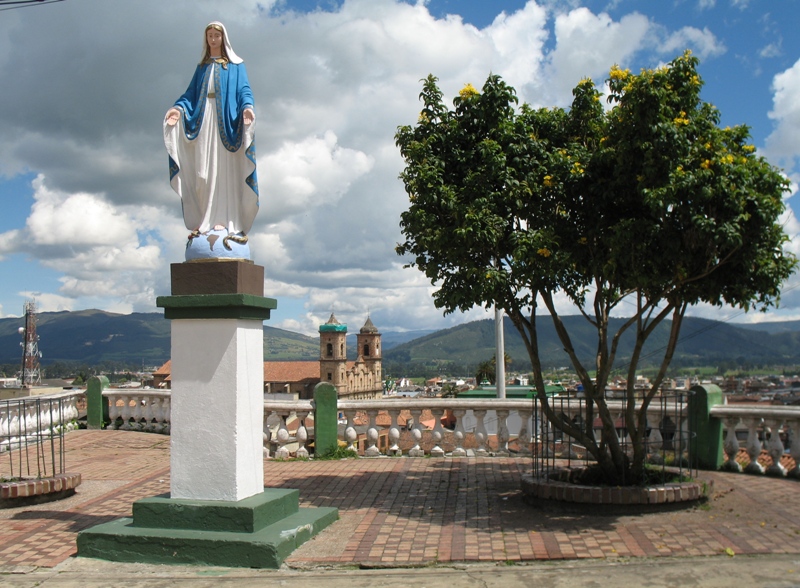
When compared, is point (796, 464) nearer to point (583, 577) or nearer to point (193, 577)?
point (583, 577)

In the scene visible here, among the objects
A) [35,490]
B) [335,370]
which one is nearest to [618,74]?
[35,490]

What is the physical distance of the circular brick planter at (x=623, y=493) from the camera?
282 inches

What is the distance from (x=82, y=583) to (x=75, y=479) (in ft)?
11.4

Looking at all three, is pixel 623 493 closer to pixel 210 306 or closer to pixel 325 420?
pixel 210 306

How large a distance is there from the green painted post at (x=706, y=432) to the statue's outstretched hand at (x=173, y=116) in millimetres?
7283

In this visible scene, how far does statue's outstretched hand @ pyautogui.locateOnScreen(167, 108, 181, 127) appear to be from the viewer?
6.93 metres

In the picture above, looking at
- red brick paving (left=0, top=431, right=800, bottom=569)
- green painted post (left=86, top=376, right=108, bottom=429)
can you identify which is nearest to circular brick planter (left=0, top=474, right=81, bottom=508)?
red brick paving (left=0, top=431, right=800, bottom=569)

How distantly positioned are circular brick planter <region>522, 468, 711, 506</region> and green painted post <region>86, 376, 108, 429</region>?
1021 cm

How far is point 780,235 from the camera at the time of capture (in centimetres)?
701

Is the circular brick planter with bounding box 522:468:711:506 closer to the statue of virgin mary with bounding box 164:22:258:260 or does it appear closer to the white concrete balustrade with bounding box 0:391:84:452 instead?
the statue of virgin mary with bounding box 164:22:258:260

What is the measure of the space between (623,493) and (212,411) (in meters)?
4.10

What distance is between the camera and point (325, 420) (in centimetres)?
1126

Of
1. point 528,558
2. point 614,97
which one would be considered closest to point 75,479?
point 528,558

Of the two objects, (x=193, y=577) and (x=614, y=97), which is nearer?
(x=193, y=577)
